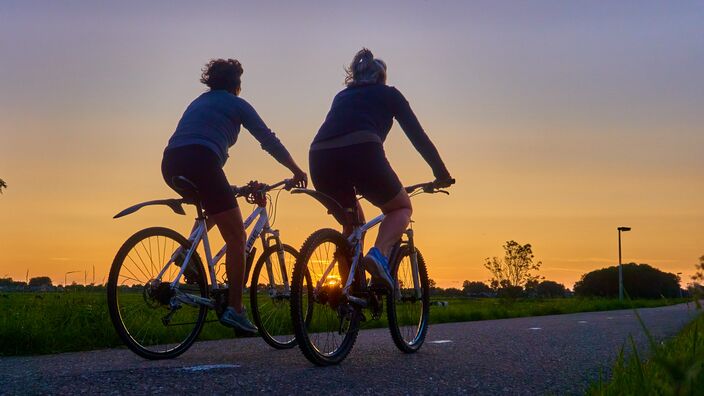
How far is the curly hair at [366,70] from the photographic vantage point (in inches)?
213

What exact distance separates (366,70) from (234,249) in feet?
5.30

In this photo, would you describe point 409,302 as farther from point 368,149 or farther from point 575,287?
point 575,287

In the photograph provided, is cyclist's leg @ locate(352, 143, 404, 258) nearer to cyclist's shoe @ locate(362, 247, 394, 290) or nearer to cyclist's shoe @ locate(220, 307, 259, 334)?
cyclist's shoe @ locate(362, 247, 394, 290)

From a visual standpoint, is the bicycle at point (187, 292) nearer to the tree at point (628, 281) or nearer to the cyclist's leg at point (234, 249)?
the cyclist's leg at point (234, 249)

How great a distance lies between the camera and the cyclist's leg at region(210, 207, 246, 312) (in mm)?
5465

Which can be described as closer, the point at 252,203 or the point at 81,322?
the point at 252,203

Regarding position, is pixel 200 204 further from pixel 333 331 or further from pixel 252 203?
pixel 333 331

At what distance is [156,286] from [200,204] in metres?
0.65

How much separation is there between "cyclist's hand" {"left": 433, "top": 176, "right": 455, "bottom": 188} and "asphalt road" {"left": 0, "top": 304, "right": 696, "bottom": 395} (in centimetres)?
128

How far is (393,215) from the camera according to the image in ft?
17.7

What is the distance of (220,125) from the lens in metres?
5.40

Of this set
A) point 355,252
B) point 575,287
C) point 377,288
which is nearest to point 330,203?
point 355,252

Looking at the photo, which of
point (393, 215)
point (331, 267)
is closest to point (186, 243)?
point (331, 267)

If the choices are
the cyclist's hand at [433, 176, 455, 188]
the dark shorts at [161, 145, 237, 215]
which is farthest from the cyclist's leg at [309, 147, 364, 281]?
the cyclist's hand at [433, 176, 455, 188]
